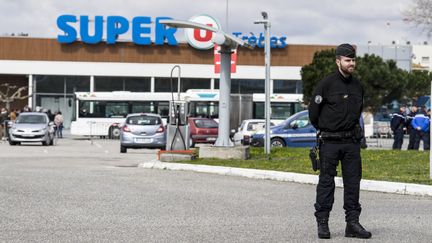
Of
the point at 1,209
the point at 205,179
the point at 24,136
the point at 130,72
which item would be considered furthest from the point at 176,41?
the point at 1,209

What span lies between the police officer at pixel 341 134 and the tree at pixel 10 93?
50.2m

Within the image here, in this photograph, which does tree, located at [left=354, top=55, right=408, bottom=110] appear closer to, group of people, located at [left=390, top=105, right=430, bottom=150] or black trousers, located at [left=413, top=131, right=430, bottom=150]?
group of people, located at [left=390, top=105, right=430, bottom=150]

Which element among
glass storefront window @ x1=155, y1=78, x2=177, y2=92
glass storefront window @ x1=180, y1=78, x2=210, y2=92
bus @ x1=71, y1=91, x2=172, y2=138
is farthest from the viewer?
glass storefront window @ x1=180, y1=78, x2=210, y2=92

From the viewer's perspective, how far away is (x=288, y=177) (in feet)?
51.0

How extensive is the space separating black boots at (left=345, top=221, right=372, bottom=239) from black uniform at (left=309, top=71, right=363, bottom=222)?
0.21 ft

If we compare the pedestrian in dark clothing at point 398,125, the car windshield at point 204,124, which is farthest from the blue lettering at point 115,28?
the pedestrian in dark clothing at point 398,125

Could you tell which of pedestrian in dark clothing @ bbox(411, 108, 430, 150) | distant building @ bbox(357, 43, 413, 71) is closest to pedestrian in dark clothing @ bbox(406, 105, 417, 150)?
pedestrian in dark clothing @ bbox(411, 108, 430, 150)

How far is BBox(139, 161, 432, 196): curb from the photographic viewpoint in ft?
43.2

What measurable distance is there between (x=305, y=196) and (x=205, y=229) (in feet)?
13.3

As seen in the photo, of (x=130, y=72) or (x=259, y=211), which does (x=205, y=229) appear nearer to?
(x=259, y=211)

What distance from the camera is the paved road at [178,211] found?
8469mm

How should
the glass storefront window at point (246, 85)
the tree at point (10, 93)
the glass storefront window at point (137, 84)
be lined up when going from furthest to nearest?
the glass storefront window at point (246, 85), the glass storefront window at point (137, 84), the tree at point (10, 93)

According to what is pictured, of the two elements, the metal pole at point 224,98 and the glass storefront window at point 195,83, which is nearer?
the metal pole at point 224,98

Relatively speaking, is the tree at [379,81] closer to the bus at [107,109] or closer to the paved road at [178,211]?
the bus at [107,109]
